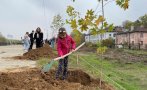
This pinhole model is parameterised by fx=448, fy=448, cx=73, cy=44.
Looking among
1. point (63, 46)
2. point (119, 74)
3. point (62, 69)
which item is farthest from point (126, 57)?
point (63, 46)

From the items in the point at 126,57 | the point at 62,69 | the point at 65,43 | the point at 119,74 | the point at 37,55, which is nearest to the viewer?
the point at 65,43

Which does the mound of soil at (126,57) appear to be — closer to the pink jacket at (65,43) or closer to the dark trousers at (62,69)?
the dark trousers at (62,69)

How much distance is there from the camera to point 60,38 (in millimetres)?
14617

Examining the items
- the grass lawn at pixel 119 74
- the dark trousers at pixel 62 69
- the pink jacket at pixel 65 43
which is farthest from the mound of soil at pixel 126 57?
the pink jacket at pixel 65 43

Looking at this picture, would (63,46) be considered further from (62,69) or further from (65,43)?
(62,69)

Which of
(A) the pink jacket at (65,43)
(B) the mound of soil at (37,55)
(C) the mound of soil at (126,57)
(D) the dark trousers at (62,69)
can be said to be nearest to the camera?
(A) the pink jacket at (65,43)

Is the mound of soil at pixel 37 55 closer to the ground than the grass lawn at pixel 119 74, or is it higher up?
higher up

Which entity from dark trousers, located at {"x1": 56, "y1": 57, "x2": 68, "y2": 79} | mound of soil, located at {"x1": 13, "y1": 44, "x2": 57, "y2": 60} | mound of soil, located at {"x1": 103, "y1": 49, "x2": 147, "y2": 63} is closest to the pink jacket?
dark trousers, located at {"x1": 56, "y1": 57, "x2": 68, "y2": 79}

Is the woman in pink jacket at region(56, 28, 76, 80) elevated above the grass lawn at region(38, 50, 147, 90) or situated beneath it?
elevated above

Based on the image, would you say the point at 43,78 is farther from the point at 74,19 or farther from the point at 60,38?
the point at 74,19

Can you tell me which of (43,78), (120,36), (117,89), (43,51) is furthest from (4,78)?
(120,36)

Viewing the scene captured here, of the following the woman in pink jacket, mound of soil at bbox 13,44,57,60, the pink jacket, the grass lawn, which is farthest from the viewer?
mound of soil at bbox 13,44,57,60

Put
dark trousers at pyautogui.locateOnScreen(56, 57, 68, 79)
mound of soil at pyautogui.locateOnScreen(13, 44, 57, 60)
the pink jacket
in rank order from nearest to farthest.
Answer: the pink jacket < dark trousers at pyautogui.locateOnScreen(56, 57, 68, 79) < mound of soil at pyautogui.locateOnScreen(13, 44, 57, 60)

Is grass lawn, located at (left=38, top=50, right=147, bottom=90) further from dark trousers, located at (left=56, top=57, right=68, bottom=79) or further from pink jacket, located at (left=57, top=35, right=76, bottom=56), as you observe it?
dark trousers, located at (left=56, top=57, right=68, bottom=79)
